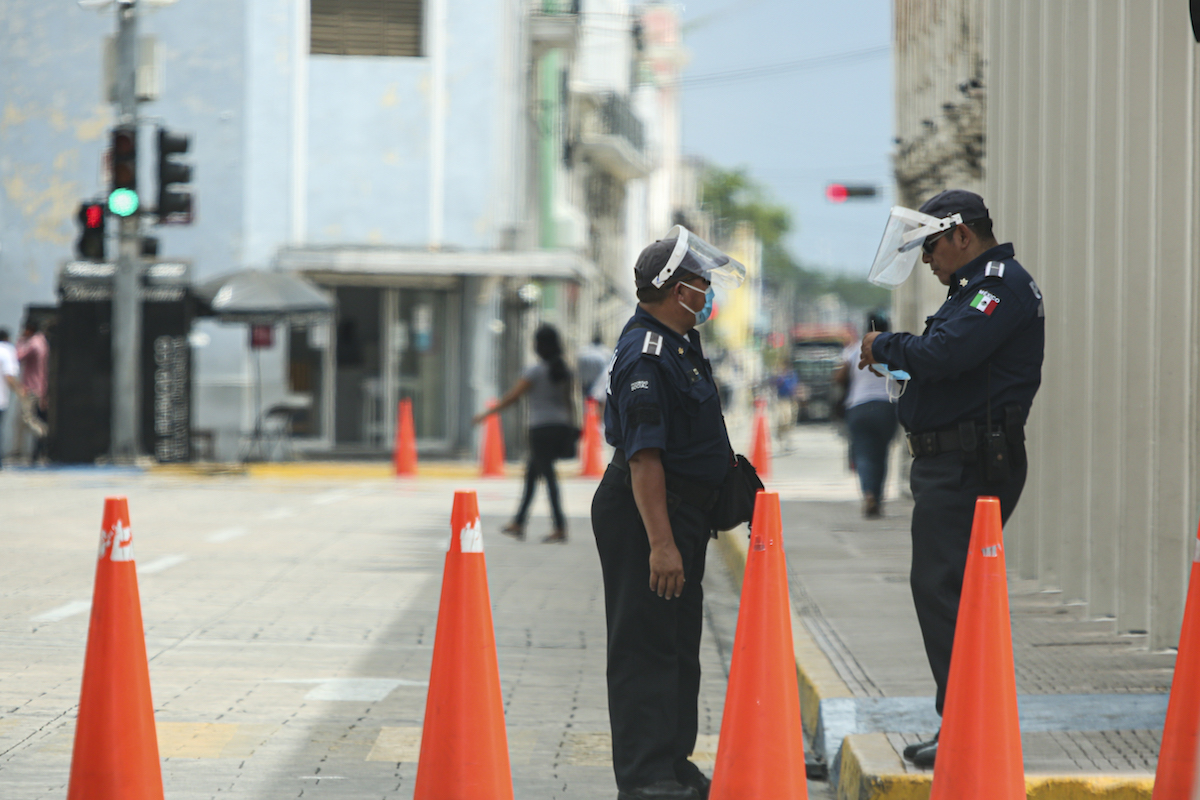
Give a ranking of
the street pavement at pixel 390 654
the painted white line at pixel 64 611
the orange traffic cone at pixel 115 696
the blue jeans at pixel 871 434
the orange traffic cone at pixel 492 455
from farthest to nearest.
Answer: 1. the orange traffic cone at pixel 492 455
2. the blue jeans at pixel 871 434
3. the painted white line at pixel 64 611
4. the street pavement at pixel 390 654
5. the orange traffic cone at pixel 115 696

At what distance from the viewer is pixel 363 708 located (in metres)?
6.53

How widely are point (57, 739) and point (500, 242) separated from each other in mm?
20945

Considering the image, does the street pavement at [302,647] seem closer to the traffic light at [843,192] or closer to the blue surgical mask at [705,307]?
the blue surgical mask at [705,307]

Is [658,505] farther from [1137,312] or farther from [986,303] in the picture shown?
[1137,312]

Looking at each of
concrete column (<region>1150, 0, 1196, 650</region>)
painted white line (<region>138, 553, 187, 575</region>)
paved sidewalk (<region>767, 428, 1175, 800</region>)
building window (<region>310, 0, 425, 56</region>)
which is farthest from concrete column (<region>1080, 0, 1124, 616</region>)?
building window (<region>310, 0, 425, 56</region>)

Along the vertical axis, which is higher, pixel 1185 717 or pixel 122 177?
pixel 122 177

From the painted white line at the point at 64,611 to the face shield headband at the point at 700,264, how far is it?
4.96 metres

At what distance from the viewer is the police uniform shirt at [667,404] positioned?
4.54 meters

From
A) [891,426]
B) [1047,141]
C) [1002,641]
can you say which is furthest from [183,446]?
[1002,641]

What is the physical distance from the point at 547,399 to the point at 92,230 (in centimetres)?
728

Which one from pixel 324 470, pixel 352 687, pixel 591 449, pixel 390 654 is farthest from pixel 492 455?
pixel 352 687

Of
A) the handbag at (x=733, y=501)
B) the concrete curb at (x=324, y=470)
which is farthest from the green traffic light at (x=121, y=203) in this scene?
the handbag at (x=733, y=501)

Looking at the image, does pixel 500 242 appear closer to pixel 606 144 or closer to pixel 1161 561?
pixel 606 144

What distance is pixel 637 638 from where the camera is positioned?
15.4 ft
